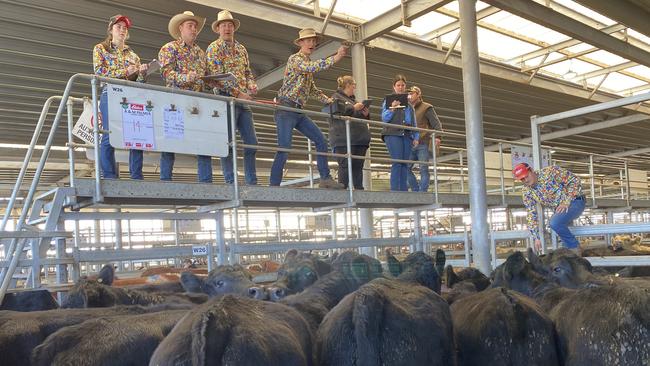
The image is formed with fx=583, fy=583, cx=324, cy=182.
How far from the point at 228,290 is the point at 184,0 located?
5509 millimetres

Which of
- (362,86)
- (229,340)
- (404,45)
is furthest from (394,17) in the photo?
(229,340)

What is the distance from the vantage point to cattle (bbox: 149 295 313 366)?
284 centimetres

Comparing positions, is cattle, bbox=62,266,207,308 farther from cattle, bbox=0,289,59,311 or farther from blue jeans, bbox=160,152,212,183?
blue jeans, bbox=160,152,212,183

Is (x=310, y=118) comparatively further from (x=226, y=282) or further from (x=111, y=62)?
(x=226, y=282)

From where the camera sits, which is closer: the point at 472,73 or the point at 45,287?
the point at 45,287

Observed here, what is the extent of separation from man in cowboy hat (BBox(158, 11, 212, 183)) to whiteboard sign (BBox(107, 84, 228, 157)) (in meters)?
0.31

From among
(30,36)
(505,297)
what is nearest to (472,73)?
(505,297)

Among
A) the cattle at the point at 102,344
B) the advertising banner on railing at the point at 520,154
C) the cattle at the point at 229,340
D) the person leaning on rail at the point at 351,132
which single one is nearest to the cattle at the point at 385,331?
the cattle at the point at 229,340

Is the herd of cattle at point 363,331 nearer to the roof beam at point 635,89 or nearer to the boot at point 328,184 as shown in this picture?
the boot at point 328,184

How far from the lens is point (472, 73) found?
877cm

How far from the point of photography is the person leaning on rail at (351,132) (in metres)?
8.43

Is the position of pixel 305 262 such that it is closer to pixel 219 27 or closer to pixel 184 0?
pixel 219 27

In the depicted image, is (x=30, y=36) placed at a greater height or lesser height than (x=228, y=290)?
greater

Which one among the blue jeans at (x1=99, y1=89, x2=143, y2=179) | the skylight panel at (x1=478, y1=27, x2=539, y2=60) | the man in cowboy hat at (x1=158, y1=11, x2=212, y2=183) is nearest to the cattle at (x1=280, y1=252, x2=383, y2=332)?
the man in cowboy hat at (x1=158, y1=11, x2=212, y2=183)
